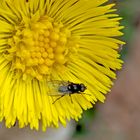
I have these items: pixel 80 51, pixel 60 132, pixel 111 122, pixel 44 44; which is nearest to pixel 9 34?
pixel 44 44

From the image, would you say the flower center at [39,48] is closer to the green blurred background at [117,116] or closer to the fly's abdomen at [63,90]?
the fly's abdomen at [63,90]

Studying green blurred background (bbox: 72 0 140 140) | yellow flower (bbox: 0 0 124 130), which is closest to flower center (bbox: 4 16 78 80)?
yellow flower (bbox: 0 0 124 130)

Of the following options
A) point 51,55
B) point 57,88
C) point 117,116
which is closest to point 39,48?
point 51,55

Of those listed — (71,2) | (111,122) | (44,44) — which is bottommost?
(111,122)

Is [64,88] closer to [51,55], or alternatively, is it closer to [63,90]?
[63,90]

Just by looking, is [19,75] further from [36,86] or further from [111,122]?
[111,122]

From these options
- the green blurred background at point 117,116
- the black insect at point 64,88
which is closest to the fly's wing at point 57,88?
the black insect at point 64,88
